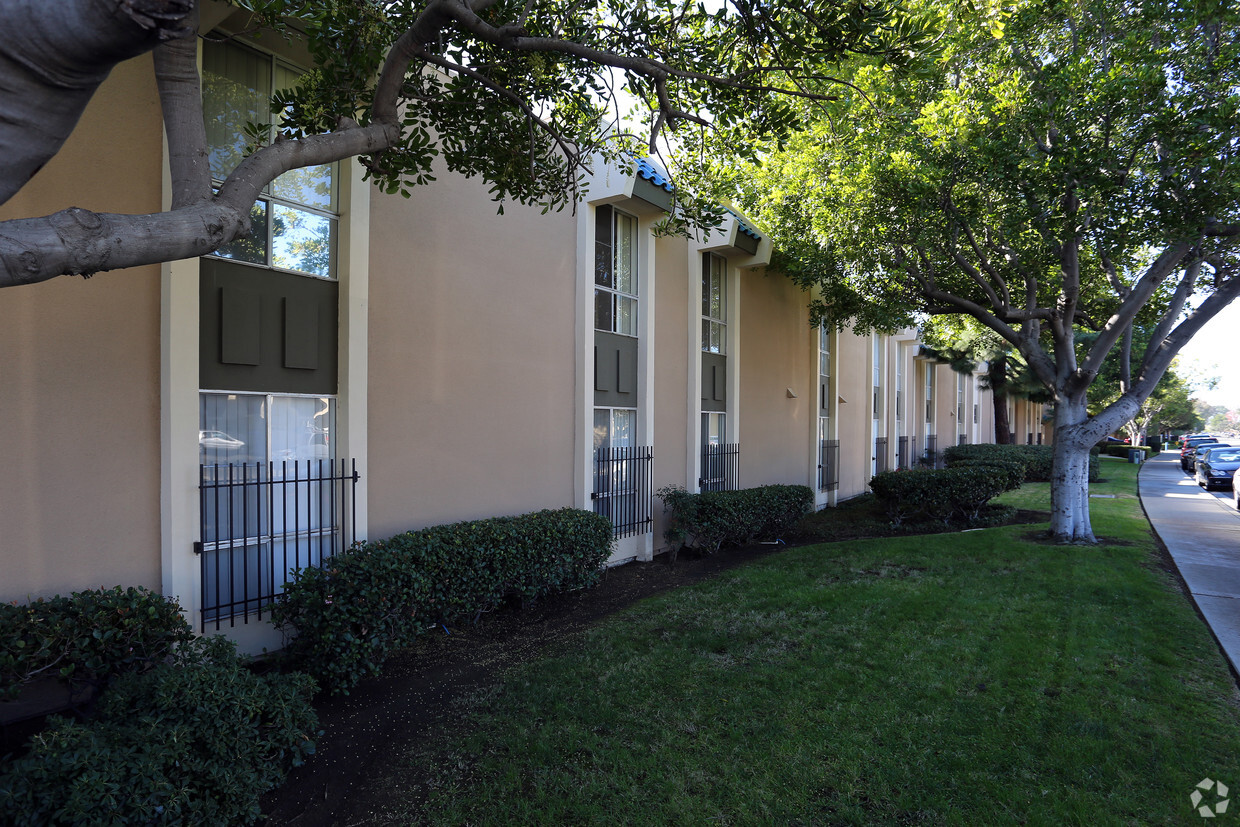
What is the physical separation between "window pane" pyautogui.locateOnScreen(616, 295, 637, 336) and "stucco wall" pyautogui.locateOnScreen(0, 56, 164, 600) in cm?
642

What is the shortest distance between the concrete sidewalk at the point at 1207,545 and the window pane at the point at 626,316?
7967mm

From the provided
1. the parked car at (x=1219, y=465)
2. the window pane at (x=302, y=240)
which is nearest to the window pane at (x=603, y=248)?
the window pane at (x=302, y=240)

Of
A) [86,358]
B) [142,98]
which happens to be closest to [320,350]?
[86,358]

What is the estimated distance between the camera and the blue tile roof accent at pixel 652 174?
31.1 feet

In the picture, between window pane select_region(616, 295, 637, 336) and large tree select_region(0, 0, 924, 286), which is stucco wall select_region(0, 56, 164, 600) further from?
window pane select_region(616, 295, 637, 336)

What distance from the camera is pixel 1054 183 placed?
9281 mm

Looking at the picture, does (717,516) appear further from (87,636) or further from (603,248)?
(87,636)

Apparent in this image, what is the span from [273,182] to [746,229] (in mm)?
8405

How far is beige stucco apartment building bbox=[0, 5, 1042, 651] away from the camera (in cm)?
483

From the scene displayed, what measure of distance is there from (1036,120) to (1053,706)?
7.78 m

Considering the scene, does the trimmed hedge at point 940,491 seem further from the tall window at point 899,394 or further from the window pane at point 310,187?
the window pane at point 310,187

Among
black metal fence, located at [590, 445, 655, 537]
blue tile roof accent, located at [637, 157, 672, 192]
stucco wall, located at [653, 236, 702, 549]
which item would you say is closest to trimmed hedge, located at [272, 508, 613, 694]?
black metal fence, located at [590, 445, 655, 537]

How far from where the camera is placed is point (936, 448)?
31.0 m

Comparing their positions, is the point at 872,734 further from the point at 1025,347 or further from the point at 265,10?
the point at 1025,347
